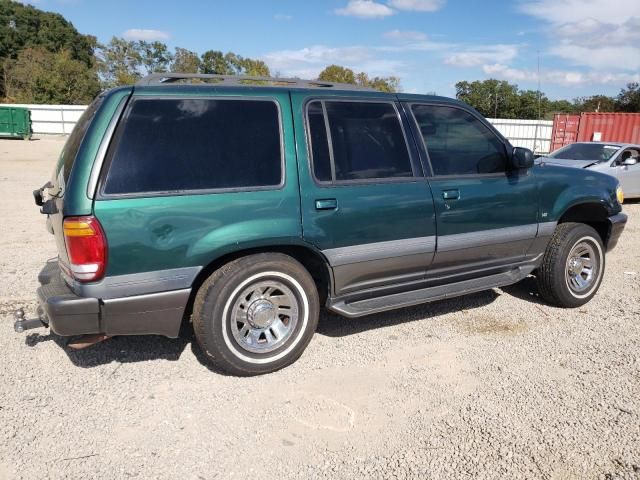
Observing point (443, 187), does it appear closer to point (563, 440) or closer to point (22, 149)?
point (563, 440)

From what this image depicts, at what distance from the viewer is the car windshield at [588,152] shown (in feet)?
38.0

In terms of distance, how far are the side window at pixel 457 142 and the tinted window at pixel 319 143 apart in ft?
2.89

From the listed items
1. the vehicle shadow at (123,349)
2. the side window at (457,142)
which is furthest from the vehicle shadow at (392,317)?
the side window at (457,142)

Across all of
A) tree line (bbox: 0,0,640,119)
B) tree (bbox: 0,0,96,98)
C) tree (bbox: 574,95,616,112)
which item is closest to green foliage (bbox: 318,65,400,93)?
tree line (bbox: 0,0,640,119)

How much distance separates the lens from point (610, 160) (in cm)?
1130

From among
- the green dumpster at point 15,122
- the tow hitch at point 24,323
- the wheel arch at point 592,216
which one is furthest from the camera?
the green dumpster at point 15,122

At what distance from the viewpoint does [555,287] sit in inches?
190

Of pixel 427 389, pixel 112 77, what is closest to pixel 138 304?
pixel 427 389

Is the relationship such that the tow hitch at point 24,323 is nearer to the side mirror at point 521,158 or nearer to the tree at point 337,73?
the side mirror at point 521,158

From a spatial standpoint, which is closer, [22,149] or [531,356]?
[531,356]

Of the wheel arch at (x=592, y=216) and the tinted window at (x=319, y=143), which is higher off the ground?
the tinted window at (x=319, y=143)

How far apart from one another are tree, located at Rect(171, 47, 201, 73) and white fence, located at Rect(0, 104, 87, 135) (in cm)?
2707

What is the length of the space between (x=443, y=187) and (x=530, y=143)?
25.5 metres

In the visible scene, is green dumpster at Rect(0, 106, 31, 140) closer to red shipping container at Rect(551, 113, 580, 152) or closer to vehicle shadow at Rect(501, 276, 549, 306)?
red shipping container at Rect(551, 113, 580, 152)
